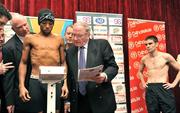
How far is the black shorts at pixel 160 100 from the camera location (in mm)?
4945

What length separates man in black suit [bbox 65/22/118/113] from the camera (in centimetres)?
300

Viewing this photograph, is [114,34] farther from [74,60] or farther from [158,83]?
[74,60]

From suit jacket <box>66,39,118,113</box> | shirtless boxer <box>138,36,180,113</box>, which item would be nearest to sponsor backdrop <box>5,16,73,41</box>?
shirtless boxer <box>138,36,180,113</box>

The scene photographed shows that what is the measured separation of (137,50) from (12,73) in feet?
11.7

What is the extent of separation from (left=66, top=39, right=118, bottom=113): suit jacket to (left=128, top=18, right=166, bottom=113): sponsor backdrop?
2936 mm

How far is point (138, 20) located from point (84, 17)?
1229 millimetres

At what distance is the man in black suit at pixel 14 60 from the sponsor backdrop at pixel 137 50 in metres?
3.21

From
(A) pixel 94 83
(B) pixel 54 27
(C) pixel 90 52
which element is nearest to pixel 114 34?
(B) pixel 54 27

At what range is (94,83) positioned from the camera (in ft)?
9.96

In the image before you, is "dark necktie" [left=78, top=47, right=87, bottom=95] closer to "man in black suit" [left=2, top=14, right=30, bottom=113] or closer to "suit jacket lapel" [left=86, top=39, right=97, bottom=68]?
"suit jacket lapel" [left=86, top=39, right=97, bottom=68]

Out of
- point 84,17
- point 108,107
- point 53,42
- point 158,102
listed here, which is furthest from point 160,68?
point 53,42

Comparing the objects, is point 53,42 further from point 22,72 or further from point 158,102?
point 158,102

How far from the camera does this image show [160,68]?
526 centimetres

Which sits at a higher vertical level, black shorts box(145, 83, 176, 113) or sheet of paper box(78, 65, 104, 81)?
sheet of paper box(78, 65, 104, 81)
